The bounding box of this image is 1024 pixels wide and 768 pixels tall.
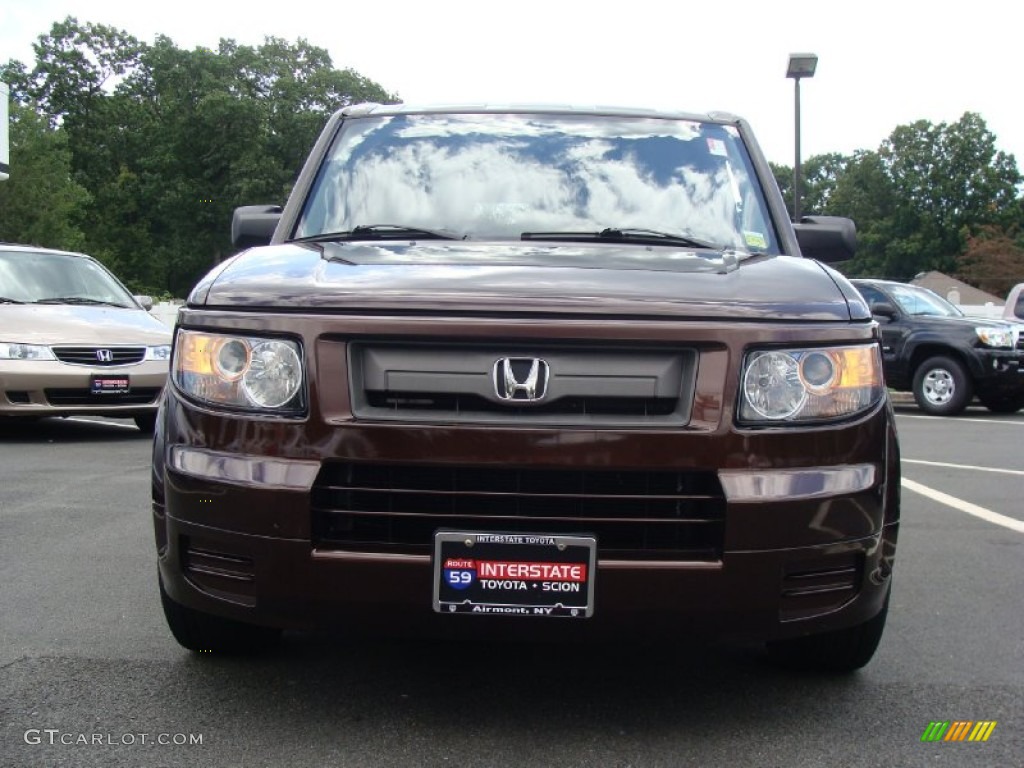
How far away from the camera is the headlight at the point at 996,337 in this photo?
1358 cm

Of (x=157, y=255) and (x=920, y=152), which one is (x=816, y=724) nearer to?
(x=157, y=255)

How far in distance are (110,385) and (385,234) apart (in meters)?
6.45

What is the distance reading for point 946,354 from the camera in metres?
14.0

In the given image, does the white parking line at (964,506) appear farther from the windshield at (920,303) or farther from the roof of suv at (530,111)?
the windshield at (920,303)

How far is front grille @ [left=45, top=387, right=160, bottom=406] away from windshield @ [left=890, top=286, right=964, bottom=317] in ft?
32.4

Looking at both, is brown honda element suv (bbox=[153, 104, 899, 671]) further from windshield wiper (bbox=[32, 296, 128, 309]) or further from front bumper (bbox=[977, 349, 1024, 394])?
front bumper (bbox=[977, 349, 1024, 394])

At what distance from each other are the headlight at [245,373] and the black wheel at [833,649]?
163cm

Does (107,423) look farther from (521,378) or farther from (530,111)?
(521,378)

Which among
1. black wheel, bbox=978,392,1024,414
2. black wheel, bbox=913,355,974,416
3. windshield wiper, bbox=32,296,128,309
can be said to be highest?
windshield wiper, bbox=32,296,128,309

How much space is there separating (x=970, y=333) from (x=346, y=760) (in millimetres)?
12659

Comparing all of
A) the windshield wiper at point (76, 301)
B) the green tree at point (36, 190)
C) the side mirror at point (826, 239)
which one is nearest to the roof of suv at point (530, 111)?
the side mirror at point (826, 239)

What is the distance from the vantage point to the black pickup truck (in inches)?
535

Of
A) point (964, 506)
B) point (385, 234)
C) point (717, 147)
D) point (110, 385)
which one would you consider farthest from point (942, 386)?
point (385, 234)

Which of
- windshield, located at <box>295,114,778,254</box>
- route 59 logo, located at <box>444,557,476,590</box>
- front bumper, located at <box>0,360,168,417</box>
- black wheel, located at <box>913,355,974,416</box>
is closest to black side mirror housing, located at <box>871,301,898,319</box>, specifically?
black wheel, located at <box>913,355,974,416</box>
